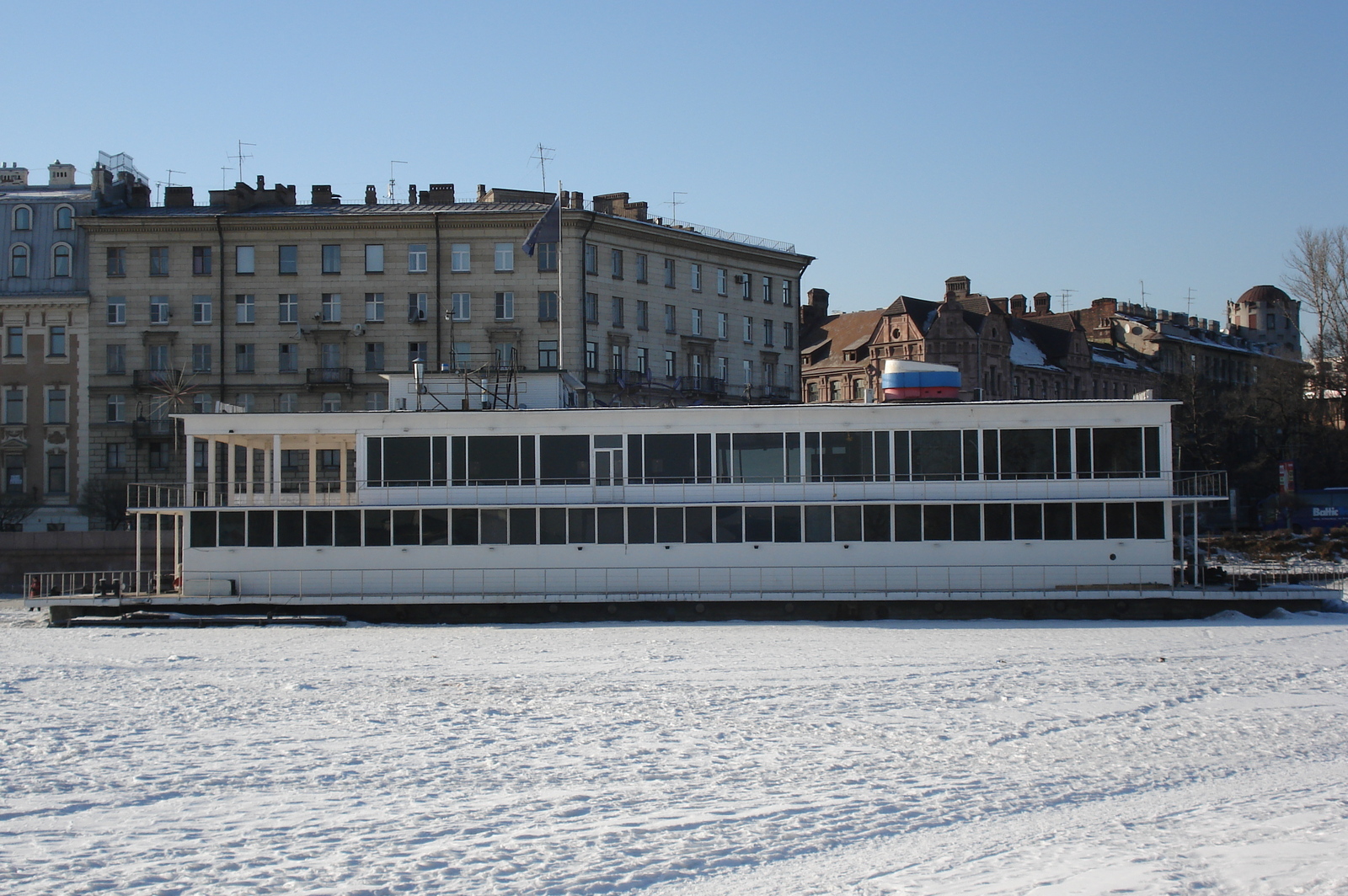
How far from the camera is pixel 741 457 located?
105ft

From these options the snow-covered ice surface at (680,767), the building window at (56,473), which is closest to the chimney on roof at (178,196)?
the building window at (56,473)

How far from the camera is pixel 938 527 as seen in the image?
3141cm

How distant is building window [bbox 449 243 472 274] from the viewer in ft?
197

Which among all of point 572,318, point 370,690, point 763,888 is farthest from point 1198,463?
point 763,888

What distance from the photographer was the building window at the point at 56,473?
5834cm

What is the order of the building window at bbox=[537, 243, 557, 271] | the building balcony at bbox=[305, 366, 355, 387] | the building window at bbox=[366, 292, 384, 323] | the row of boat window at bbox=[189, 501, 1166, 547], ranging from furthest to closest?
the building window at bbox=[537, 243, 557, 271] → the building window at bbox=[366, 292, 384, 323] → the building balcony at bbox=[305, 366, 355, 387] → the row of boat window at bbox=[189, 501, 1166, 547]

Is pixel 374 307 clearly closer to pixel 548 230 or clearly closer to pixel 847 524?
pixel 548 230

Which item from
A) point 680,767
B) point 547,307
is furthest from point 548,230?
point 547,307

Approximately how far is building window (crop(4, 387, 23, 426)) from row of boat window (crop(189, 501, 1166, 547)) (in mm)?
33295

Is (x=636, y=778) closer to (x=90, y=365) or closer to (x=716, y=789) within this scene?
(x=716, y=789)

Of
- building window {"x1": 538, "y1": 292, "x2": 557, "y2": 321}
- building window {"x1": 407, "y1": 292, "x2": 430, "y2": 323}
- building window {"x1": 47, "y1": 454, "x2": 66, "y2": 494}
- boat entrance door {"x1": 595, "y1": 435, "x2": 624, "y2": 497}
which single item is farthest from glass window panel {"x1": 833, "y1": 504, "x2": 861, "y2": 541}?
building window {"x1": 47, "y1": 454, "x2": 66, "y2": 494}

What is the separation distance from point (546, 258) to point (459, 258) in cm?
431

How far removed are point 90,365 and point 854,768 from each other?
2095 inches

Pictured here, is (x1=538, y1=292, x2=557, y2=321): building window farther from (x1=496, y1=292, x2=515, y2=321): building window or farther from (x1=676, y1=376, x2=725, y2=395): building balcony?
(x1=676, y1=376, x2=725, y2=395): building balcony
